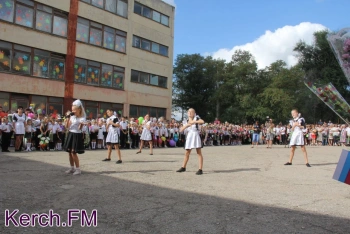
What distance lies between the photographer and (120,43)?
31.0 m

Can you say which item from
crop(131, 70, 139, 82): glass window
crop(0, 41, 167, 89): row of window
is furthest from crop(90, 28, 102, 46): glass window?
crop(131, 70, 139, 82): glass window

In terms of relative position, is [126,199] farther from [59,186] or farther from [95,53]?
[95,53]

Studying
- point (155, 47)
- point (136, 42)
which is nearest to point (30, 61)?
point (136, 42)

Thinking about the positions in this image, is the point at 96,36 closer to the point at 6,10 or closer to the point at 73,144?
the point at 6,10

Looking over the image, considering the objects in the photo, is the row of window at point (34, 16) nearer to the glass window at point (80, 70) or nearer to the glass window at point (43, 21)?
the glass window at point (43, 21)

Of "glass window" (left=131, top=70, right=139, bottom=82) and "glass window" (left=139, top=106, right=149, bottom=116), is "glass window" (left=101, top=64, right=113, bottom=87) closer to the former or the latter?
"glass window" (left=131, top=70, right=139, bottom=82)

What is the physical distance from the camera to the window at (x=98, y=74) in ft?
90.7

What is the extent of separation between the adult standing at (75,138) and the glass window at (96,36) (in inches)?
817

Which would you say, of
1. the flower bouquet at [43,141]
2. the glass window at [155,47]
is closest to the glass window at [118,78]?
the glass window at [155,47]

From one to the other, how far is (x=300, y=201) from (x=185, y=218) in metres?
2.68

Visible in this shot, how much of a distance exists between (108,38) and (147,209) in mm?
26381

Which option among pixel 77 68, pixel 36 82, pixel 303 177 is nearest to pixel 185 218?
pixel 303 177

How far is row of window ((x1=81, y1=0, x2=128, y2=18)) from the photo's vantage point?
28.7 meters

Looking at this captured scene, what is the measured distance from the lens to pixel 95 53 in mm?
28719
